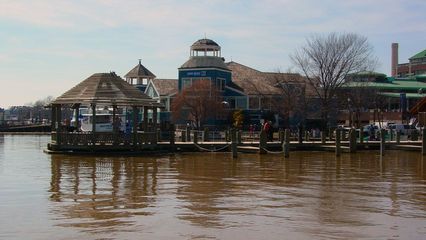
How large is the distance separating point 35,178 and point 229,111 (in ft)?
153

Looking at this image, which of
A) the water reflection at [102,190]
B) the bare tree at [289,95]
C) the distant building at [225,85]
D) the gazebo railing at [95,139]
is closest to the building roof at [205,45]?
the distant building at [225,85]

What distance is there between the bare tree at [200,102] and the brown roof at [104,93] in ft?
91.2

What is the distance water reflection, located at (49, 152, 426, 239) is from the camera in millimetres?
11969

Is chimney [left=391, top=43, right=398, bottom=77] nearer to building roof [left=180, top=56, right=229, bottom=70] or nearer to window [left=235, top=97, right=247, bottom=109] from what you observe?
window [left=235, top=97, right=247, bottom=109]

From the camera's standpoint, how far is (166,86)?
239ft

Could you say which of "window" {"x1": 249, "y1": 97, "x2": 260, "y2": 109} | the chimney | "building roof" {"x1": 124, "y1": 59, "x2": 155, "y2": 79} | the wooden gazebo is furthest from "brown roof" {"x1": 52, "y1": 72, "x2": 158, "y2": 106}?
the chimney

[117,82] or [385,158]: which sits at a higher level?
[117,82]

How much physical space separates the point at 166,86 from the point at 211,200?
58.2 metres

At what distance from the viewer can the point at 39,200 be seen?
1508cm

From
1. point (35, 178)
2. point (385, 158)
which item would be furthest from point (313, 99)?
point (35, 178)

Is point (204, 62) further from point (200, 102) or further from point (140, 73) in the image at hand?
point (140, 73)

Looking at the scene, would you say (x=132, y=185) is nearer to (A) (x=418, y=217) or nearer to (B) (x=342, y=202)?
(B) (x=342, y=202)

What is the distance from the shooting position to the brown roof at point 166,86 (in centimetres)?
7075

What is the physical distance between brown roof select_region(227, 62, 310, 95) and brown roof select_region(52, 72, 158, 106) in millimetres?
27245
